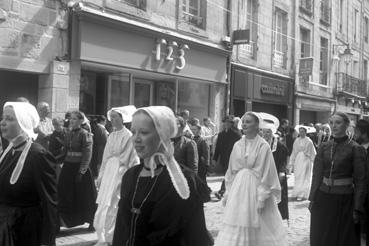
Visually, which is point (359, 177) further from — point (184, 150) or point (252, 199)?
point (184, 150)

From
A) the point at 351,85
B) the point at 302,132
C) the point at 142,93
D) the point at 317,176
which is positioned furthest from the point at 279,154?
the point at 351,85

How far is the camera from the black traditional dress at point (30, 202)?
3.65m

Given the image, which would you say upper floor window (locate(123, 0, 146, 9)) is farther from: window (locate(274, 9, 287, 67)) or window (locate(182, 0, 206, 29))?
window (locate(274, 9, 287, 67))

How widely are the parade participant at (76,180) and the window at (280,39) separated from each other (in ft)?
46.2

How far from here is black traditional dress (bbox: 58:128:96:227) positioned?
24.3 ft

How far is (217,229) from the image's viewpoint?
780 centimetres

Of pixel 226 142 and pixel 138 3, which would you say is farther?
pixel 138 3

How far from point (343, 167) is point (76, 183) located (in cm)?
394

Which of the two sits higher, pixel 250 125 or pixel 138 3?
pixel 138 3

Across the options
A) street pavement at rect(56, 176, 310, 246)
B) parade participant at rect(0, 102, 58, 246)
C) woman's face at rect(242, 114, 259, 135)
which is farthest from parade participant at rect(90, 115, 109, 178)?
parade participant at rect(0, 102, 58, 246)

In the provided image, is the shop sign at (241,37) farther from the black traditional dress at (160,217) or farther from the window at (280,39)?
the black traditional dress at (160,217)

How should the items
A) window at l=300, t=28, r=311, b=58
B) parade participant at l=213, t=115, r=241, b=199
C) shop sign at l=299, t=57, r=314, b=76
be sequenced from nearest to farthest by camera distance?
parade participant at l=213, t=115, r=241, b=199 < shop sign at l=299, t=57, r=314, b=76 < window at l=300, t=28, r=311, b=58

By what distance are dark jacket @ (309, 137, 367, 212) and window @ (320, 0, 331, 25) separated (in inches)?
781

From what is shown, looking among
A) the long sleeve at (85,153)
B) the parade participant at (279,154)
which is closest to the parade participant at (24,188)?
the long sleeve at (85,153)
